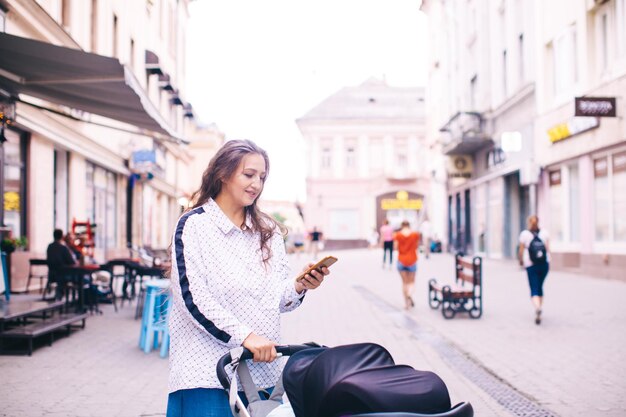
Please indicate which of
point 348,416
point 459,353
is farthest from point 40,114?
point 348,416

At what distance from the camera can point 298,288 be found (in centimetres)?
291

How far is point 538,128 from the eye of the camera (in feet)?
80.2

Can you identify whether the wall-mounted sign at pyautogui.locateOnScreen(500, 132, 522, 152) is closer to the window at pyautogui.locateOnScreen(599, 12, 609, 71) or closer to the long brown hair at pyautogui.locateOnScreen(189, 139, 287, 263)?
the window at pyautogui.locateOnScreen(599, 12, 609, 71)

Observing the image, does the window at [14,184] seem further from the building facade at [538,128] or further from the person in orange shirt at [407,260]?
the building facade at [538,128]

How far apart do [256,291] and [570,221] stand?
2101cm

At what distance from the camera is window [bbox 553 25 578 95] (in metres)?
21.4

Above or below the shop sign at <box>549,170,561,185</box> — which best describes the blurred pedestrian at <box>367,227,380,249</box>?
below

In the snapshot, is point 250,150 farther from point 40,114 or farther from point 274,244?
point 40,114

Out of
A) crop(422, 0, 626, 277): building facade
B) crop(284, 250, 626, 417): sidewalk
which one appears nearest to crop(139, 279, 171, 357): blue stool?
crop(284, 250, 626, 417): sidewalk

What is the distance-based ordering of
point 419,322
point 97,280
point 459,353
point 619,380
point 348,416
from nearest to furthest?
1. point 348,416
2. point 619,380
3. point 459,353
4. point 419,322
5. point 97,280

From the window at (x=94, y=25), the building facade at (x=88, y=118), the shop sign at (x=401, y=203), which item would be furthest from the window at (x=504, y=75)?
the shop sign at (x=401, y=203)

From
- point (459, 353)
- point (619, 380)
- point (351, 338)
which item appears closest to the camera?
point (619, 380)

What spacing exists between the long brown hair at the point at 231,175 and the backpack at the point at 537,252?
880 centimetres

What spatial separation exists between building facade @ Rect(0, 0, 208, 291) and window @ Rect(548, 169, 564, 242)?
12.5 meters
